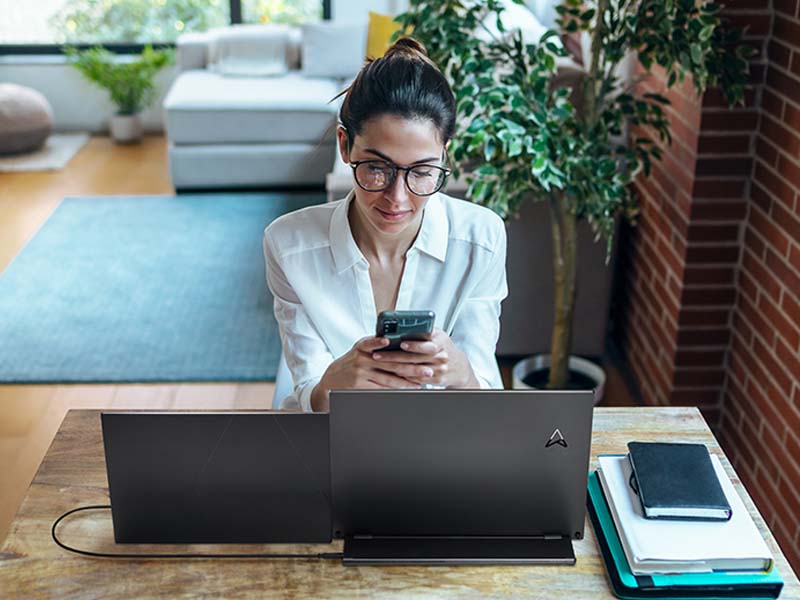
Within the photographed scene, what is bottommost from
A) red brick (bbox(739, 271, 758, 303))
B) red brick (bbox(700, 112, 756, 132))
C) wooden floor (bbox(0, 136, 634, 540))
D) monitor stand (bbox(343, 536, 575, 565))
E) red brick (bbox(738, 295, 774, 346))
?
wooden floor (bbox(0, 136, 634, 540))

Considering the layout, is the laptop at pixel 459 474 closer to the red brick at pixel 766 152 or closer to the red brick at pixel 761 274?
the red brick at pixel 761 274

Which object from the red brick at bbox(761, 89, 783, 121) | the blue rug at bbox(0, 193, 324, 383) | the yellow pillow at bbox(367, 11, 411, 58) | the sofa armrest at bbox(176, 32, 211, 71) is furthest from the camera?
the sofa armrest at bbox(176, 32, 211, 71)

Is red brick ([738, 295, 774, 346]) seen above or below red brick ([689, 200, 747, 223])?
below

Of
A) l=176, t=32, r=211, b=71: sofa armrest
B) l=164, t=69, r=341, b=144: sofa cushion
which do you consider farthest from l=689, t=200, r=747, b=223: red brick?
l=176, t=32, r=211, b=71: sofa armrest

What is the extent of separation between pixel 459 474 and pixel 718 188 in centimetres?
158

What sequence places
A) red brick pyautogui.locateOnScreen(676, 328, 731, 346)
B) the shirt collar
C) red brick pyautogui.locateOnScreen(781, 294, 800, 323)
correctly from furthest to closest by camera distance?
1. red brick pyautogui.locateOnScreen(676, 328, 731, 346)
2. red brick pyautogui.locateOnScreen(781, 294, 800, 323)
3. the shirt collar

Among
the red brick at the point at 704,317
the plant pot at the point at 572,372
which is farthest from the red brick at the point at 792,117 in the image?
the plant pot at the point at 572,372

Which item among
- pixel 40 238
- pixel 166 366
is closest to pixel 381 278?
pixel 166 366

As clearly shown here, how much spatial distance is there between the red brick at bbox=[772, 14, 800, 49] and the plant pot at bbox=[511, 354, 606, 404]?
1.16m

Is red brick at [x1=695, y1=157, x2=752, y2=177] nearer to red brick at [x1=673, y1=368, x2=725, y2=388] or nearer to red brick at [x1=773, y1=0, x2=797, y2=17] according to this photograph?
red brick at [x1=773, y1=0, x2=797, y2=17]

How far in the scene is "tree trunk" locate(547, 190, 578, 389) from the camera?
2.71m

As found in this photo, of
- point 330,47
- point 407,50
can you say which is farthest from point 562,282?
point 330,47

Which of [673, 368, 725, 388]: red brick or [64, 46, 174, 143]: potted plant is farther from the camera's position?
[64, 46, 174, 143]: potted plant

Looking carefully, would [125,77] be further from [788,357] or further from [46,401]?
[788,357]
